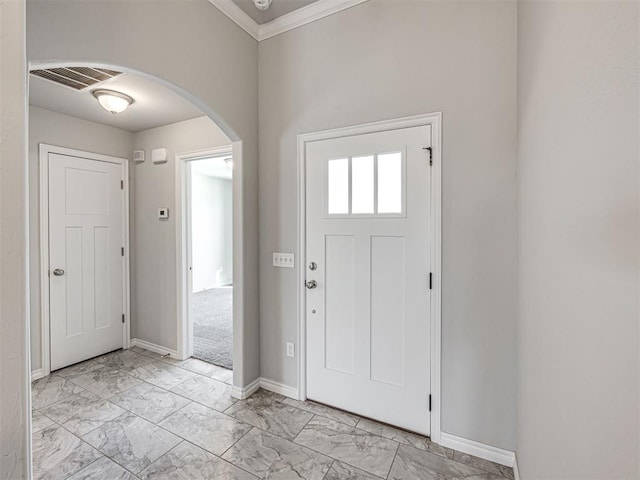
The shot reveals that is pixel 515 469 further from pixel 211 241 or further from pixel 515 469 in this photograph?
pixel 211 241

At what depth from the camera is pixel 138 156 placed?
11.1 ft

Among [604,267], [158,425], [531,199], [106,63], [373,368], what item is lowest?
[158,425]

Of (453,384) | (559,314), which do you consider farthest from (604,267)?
(453,384)

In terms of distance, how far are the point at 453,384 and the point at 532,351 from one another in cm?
75

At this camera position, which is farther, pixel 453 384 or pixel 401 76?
pixel 401 76

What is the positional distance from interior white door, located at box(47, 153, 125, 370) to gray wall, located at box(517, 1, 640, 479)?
389cm

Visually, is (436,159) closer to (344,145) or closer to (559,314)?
(344,145)

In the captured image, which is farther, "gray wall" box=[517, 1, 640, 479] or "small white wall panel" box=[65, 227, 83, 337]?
"small white wall panel" box=[65, 227, 83, 337]

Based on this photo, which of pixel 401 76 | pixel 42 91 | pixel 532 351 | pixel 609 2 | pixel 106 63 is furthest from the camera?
pixel 42 91

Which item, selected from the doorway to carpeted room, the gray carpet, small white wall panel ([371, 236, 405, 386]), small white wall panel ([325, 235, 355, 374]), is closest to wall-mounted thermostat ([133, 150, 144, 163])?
the doorway to carpeted room

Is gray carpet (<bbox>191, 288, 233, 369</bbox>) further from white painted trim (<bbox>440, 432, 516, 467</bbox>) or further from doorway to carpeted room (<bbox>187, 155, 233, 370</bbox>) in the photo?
white painted trim (<bbox>440, 432, 516, 467</bbox>)

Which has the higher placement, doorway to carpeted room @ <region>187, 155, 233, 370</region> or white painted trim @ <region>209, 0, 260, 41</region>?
white painted trim @ <region>209, 0, 260, 41</region>

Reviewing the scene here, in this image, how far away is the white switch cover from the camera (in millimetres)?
2315

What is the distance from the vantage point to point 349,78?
6.72 ft
